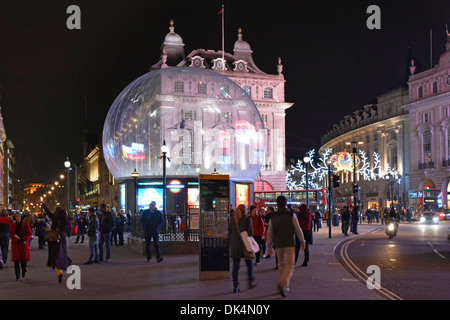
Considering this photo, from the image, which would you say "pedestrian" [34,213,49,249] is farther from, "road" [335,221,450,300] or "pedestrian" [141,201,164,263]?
"road" [335,221,450,300]

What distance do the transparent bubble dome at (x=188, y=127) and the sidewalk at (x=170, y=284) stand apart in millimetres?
17530

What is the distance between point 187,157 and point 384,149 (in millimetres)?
64532

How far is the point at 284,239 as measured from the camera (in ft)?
36.5

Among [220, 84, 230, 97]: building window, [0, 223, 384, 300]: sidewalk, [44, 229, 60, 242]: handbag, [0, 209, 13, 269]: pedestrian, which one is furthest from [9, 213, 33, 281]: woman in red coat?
[220, 84, 230, 97]: building window

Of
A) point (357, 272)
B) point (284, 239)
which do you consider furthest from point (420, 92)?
point (284, 239)

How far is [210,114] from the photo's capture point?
113ft

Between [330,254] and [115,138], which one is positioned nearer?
[330,254]

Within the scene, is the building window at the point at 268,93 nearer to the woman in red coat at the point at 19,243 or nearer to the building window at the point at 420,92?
the building window at the point at 420,92

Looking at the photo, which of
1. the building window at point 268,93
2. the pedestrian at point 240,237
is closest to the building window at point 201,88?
the pedestrian at point 240,237

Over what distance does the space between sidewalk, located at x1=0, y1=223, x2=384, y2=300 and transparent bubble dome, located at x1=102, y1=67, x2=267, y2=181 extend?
17.5m

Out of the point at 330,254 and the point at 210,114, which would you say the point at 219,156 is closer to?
the point at 210,114

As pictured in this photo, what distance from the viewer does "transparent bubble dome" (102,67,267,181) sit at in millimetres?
34938
